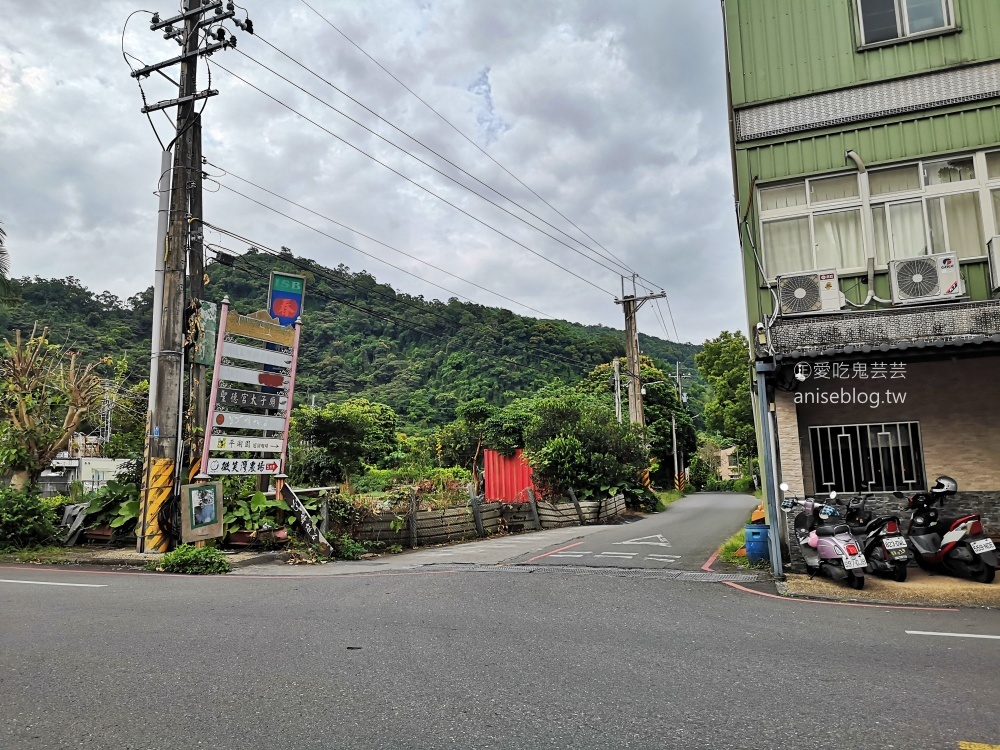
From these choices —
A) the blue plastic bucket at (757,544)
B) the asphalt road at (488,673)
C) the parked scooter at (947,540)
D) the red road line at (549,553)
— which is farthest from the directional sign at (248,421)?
the parked scooter at (947,540)

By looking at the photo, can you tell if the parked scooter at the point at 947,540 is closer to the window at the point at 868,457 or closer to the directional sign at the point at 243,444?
the window at the point at 868,457

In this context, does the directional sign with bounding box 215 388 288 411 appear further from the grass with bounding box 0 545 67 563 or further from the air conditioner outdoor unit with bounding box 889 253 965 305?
the air conditioner outdoor unit with bounding box 889 253 965 305

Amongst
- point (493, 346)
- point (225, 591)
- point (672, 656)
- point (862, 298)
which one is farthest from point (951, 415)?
point (493, 346)

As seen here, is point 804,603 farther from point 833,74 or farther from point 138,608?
point 833,74

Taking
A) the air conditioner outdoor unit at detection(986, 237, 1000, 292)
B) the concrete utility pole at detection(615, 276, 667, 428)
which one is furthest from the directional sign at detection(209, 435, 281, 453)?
the concrete utility pole at detection(615, 276, 667, 428)

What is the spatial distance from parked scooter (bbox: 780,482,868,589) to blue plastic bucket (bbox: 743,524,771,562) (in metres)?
1.16

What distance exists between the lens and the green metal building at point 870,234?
9.92 metres

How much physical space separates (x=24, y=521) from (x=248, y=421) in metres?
5.15

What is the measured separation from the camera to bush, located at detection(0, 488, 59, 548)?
13617 millimetres

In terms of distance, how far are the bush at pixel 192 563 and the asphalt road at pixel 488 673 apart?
3100 mm

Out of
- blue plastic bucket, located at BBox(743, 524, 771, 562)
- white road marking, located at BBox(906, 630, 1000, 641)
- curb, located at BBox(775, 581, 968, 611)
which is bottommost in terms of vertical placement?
curb, located at BBox(775, 581, 968, 611)

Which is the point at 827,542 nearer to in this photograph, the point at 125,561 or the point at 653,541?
the point at 653,541

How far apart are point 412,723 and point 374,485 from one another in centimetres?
2190

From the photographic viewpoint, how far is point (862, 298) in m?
10.5
